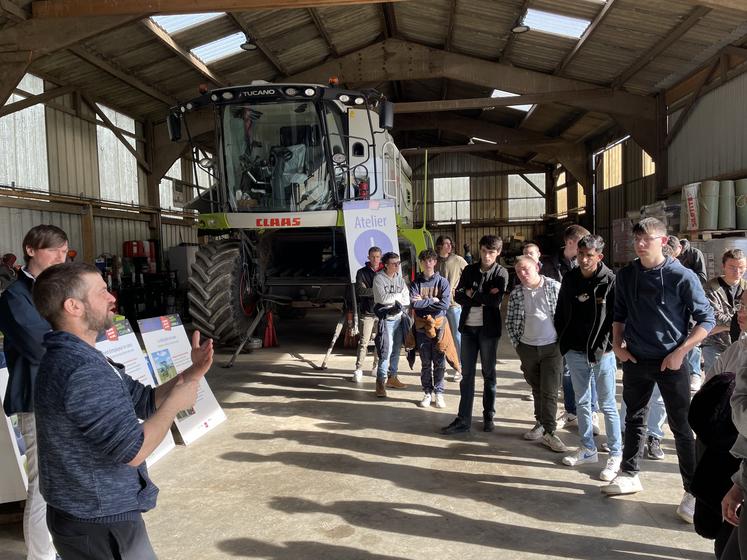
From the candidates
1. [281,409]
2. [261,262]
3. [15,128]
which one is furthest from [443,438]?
[15,128]

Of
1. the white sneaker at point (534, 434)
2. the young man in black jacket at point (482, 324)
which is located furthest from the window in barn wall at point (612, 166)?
the white sneaker at point (534, 434)

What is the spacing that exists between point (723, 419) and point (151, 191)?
14.0 m

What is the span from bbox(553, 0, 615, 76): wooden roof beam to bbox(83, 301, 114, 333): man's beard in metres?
9.25

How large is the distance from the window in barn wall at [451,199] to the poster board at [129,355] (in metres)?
20.9

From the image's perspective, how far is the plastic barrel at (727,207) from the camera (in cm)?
784

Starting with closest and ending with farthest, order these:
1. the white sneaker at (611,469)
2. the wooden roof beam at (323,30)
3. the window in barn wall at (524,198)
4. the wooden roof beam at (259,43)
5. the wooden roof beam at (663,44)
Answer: the white sneaker at (611,469) → the wooden roof beam at (663,44) → the wooden roof beam at (259,43) → the wooden roof beam at (323,30) → the window in barn wall at (524,198)

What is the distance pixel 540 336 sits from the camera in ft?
14.3

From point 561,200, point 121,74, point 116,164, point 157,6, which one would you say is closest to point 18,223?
point 121,74

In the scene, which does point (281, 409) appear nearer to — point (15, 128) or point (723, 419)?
point (723, 419)

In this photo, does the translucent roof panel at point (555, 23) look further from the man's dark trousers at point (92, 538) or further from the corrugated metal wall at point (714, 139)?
the man's dark trousers at point (92, 538)

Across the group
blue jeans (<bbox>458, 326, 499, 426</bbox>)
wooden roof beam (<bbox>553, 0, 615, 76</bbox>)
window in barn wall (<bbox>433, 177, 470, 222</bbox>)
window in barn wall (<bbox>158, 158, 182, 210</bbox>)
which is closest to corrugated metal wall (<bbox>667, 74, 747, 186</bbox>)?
wooden roof beam (<bbox>553, 0, 615, 76</bbox>)

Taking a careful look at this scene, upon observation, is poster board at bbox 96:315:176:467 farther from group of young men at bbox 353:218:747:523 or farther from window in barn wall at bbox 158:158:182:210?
window in barn wall at bbox 158:158:182:210

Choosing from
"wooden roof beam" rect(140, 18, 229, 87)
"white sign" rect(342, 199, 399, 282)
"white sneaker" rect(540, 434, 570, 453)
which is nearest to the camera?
"white sneaker" rect(540, 434, 570, 453)

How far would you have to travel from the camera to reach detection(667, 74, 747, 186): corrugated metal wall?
921cm
